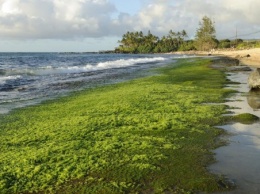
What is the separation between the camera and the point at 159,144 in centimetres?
962

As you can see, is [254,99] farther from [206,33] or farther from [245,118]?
[206,33]

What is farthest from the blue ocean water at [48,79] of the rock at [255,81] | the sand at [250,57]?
the sand at [250,57]

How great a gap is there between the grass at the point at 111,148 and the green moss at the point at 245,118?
61 centimetres

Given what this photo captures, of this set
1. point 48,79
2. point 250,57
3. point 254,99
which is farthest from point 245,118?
point 250,57

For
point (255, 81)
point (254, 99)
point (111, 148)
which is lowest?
point (254, 99)

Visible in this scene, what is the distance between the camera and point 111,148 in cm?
919

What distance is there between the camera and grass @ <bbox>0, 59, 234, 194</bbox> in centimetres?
701

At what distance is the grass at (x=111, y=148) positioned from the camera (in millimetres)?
7012

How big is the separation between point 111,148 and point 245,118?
6045 millimetres

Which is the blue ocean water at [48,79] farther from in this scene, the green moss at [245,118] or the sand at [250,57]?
the sand at [250,57]

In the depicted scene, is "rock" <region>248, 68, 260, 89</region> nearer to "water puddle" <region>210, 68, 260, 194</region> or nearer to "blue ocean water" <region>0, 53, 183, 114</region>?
"water puddle" <region>210, 68, 260, 194</region>

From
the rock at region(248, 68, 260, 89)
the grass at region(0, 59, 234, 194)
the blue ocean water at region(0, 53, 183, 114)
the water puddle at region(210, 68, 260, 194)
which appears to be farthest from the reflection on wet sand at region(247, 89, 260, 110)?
the blue ocean water at region(0, 53, 183, 114)

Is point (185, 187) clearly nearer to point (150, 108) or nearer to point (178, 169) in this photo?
point (178, 169)

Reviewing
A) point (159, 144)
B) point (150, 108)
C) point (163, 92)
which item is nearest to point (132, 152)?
point (159, 144)
